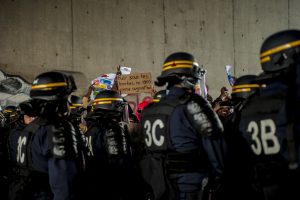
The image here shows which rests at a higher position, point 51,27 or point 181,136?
point 51,27

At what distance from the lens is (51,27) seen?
31.6 feet

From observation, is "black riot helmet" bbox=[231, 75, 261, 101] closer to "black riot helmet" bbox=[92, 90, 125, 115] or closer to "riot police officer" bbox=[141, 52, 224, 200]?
"black riot helmet" bbox=[92, 90, 125, 115]

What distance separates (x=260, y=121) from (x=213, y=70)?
9191 millimetres

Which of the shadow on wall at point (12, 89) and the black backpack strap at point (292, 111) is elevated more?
the shadow on wall at point (12, 89)

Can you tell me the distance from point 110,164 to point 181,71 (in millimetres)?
1620

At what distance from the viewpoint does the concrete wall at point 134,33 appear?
370 inches

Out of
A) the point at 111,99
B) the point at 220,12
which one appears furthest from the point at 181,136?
the point at 220,12

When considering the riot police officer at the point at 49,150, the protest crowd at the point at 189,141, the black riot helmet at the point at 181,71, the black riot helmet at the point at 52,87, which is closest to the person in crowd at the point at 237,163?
the protest crowd at the point at 189,141

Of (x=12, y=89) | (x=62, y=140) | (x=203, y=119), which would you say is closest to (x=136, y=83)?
(x=12, y=89)

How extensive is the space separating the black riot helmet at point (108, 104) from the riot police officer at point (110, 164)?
1.53ft

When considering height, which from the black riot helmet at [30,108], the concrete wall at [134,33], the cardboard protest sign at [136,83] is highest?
the concrete wall at [134,33]

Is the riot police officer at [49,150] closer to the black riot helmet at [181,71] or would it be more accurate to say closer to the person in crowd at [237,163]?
the black riot helmet at [181,71]

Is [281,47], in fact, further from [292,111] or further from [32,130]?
[32,130]

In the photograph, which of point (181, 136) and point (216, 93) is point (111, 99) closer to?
point (181, 136)
